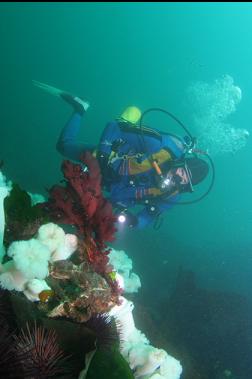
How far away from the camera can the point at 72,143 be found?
8.32 m

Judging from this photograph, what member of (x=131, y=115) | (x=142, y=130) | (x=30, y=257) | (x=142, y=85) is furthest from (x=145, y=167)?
(x=142, y=85)

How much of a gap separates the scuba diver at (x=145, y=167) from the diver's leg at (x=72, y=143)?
932 mm

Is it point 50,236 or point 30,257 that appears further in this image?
point 50,236

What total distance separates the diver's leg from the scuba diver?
0.93 m

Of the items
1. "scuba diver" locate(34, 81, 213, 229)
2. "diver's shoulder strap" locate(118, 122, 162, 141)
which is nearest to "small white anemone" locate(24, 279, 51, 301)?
"scuba diver" locate(34, 81, 213, 229)

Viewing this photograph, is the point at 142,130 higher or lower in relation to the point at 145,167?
higher

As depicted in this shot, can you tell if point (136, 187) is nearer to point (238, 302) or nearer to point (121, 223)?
point (121, 223)

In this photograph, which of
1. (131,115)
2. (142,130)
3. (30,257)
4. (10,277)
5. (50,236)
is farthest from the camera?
(131,115)

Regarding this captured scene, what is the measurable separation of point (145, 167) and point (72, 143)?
220cm

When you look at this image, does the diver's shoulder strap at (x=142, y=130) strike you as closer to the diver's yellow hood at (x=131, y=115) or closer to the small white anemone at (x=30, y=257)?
the diver's yellow hood at (x=131, y=115)

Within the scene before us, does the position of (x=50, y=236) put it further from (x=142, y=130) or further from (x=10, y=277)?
(x=142, y=130)

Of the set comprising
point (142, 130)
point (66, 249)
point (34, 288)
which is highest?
point (142, 130)

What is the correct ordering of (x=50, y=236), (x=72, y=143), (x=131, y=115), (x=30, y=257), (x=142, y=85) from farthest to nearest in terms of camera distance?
(x=142, y=85)
(x=72, y=143)
(x=131, y=115)
(x=50, y=236)
(x=30, y=257)

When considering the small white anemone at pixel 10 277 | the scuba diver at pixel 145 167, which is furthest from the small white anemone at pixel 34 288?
the scuba diver at pixel 145 167
